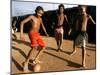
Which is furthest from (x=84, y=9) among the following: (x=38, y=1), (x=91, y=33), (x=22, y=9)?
(x=22, y=9)

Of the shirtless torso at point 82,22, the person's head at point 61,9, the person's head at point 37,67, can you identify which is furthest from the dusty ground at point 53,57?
the person's head at point 61,9

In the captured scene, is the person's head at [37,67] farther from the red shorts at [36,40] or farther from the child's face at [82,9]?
the child's face at [82,9]

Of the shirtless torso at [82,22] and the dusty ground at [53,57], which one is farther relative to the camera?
the shirtless torso at [82,22]

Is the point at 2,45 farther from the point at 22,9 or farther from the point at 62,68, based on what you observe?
the point at 62,68

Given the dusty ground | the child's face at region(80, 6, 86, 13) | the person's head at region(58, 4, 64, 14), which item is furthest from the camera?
the child's face at region(80, 6, 86, 13)

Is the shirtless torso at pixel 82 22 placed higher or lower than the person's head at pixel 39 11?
lower

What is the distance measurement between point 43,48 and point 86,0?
2.35 ft

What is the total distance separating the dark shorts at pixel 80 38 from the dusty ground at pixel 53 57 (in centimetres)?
6

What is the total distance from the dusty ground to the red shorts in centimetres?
4

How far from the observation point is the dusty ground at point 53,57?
86.2 inches

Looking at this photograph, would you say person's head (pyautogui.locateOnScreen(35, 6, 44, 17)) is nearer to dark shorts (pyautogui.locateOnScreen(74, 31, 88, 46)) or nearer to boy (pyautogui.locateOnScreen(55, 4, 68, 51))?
boy (pyautogui.locateOnScreen(55, 4, 68, 51))

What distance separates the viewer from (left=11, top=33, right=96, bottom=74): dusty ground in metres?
2.19

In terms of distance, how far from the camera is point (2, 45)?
2.13 meters

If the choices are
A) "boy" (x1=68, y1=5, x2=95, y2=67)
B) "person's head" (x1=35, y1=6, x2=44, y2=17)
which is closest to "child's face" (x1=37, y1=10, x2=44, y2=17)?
"person's head" (x1=35, y1=6, x2=44, y2=17)
